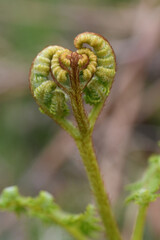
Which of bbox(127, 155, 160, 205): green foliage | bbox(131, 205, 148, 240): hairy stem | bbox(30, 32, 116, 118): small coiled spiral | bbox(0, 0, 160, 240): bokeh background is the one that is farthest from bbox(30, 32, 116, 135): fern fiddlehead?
bbox(0, 0, 160, 240): bokeh background

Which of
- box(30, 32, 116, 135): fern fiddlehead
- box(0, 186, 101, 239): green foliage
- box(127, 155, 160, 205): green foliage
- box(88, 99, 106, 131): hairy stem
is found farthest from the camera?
box(0, 186, 101, 239): green foliage

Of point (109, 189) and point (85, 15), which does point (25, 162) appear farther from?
point (85, 15)

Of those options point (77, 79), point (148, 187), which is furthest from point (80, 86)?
point (148, 187)

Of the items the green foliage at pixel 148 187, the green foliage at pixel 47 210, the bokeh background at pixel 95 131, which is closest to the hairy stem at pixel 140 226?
the green foliage at pixel 148 187

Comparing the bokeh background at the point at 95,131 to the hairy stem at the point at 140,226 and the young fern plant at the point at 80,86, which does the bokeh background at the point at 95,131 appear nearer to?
the hairy stem at the point at 140,226

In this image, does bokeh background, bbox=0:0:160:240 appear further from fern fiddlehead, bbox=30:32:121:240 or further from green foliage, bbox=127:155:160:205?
fern fiddlehead, bbox=30:32:121:240

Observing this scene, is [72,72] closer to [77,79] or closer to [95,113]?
[77,79]
